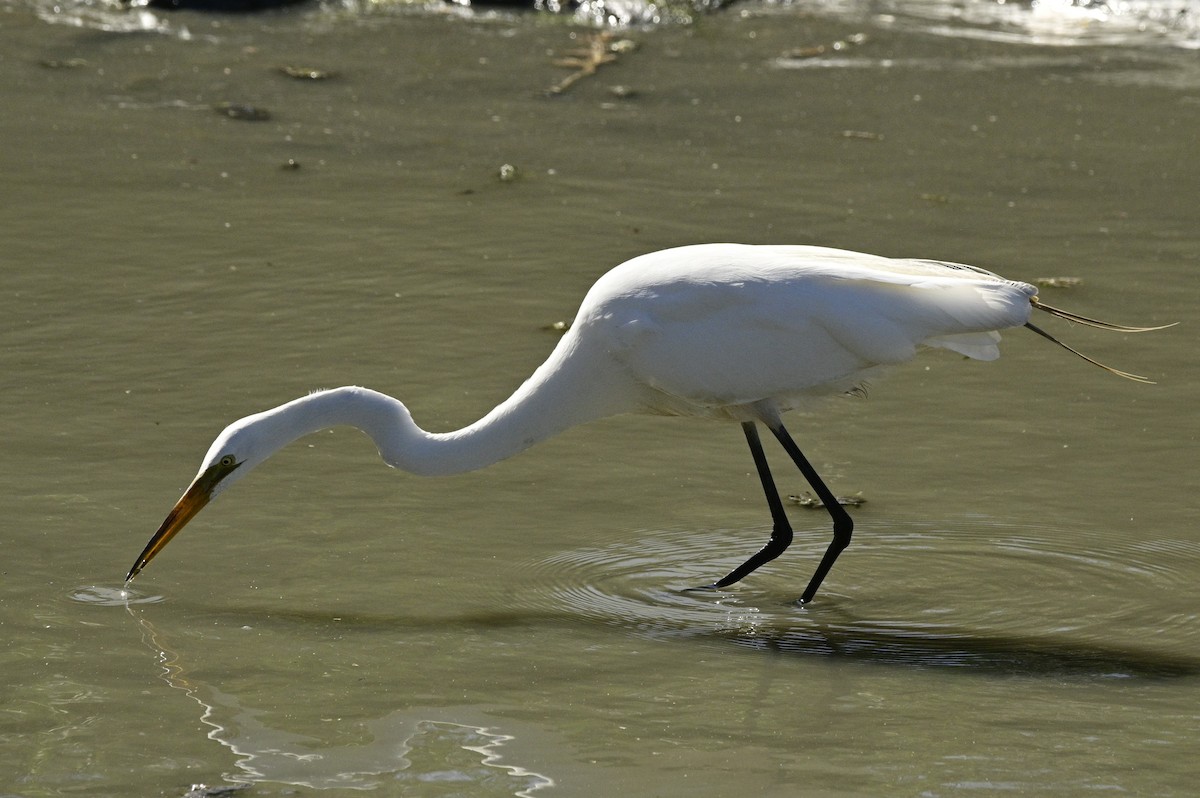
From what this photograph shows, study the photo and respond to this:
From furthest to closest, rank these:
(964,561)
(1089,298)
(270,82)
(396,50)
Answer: (396,50), (270,82), (1089,298), (964,561)

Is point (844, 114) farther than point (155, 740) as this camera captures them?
Yes

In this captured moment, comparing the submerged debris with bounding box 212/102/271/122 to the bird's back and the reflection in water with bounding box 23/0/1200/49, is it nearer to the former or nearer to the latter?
the reflection in water with bounding box 23/0/1200/49

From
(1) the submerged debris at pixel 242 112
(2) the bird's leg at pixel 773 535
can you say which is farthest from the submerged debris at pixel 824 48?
(2) the bird's leg at pixel 773 535

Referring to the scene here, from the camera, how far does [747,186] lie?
33.9 feet

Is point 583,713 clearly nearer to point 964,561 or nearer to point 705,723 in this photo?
point 705,723

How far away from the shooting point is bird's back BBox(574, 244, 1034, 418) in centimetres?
565

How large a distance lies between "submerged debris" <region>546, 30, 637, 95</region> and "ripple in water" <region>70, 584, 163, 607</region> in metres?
7.26

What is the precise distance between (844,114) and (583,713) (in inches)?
307

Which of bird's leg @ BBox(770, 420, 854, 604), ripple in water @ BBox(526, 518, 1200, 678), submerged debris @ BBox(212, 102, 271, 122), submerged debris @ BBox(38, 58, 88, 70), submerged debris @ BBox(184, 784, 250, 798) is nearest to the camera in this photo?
submerged debris @ BBox(184, 784, 250, 798)

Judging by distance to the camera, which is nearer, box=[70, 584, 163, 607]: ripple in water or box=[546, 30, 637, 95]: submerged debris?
box=[70, 584, 163, 607]: ripple in water

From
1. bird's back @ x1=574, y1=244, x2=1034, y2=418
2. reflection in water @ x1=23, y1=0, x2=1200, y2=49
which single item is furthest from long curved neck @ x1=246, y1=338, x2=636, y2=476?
reflection in water @ x1=23, y1=0, x2=1200, y2=49

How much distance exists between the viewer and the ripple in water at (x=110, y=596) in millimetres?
5344

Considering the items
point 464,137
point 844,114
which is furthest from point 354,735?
point 844,114

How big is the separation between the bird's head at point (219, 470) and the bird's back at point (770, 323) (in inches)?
45.9
